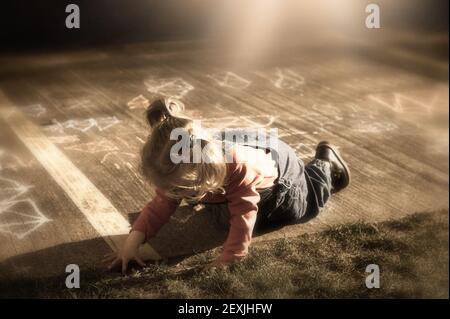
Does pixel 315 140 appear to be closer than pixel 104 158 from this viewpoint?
No

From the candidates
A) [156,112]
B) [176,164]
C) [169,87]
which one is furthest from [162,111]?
[169,87]

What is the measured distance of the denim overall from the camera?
2330 mm

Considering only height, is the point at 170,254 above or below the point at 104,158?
below

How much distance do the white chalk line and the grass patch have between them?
0.21m

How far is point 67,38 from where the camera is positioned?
5000mm

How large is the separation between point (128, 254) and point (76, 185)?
0.66m

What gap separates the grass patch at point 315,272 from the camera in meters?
1.96

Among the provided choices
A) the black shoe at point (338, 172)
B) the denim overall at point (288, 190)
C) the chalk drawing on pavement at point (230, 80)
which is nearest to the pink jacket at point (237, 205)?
the denim overall at point (288, 190)

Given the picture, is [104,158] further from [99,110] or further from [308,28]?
[308,28]

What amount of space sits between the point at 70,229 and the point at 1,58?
8.49 ft

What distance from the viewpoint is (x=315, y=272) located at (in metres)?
2.11

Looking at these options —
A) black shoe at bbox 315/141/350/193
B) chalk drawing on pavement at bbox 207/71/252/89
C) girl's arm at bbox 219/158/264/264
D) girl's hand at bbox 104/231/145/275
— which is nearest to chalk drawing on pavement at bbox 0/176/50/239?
girl's hand at bbox 104/231/145/275

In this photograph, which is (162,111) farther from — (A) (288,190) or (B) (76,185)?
(B) (76,185)
